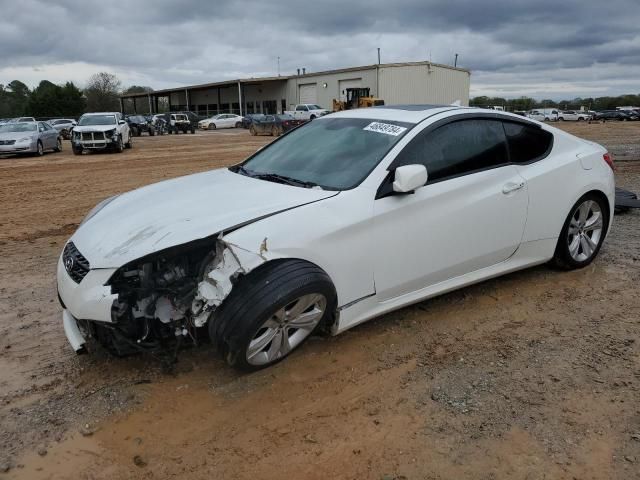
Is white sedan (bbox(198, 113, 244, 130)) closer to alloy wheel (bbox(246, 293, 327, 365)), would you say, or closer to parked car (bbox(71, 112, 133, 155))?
parked car (bbox(71, 112, 133, 155))

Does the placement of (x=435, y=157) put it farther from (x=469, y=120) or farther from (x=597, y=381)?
(x=597, y=381)

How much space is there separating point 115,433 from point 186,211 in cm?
133

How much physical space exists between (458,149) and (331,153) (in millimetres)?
949

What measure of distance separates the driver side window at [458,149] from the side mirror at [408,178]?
0.73ft

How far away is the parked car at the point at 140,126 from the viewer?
39.0 metres

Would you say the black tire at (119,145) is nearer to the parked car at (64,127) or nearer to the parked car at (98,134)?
the parked car at (98,134)

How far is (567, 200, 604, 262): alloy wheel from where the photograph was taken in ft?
15.8

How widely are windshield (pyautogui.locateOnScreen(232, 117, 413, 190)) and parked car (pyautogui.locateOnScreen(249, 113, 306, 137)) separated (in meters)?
28.1

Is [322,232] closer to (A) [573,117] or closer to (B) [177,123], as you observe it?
(B) [177,123]

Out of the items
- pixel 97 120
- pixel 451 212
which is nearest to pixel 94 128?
pixel 97 120

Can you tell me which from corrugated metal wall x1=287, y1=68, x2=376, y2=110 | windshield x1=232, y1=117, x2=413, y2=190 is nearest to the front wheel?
windshield x1=232, y1=117, x2=413, y2=190

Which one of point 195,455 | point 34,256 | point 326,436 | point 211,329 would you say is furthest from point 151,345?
point 34,256

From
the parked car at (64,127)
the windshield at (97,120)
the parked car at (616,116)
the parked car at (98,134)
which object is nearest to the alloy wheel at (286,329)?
the parked car at (98,134)

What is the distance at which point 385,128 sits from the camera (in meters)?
4.01
